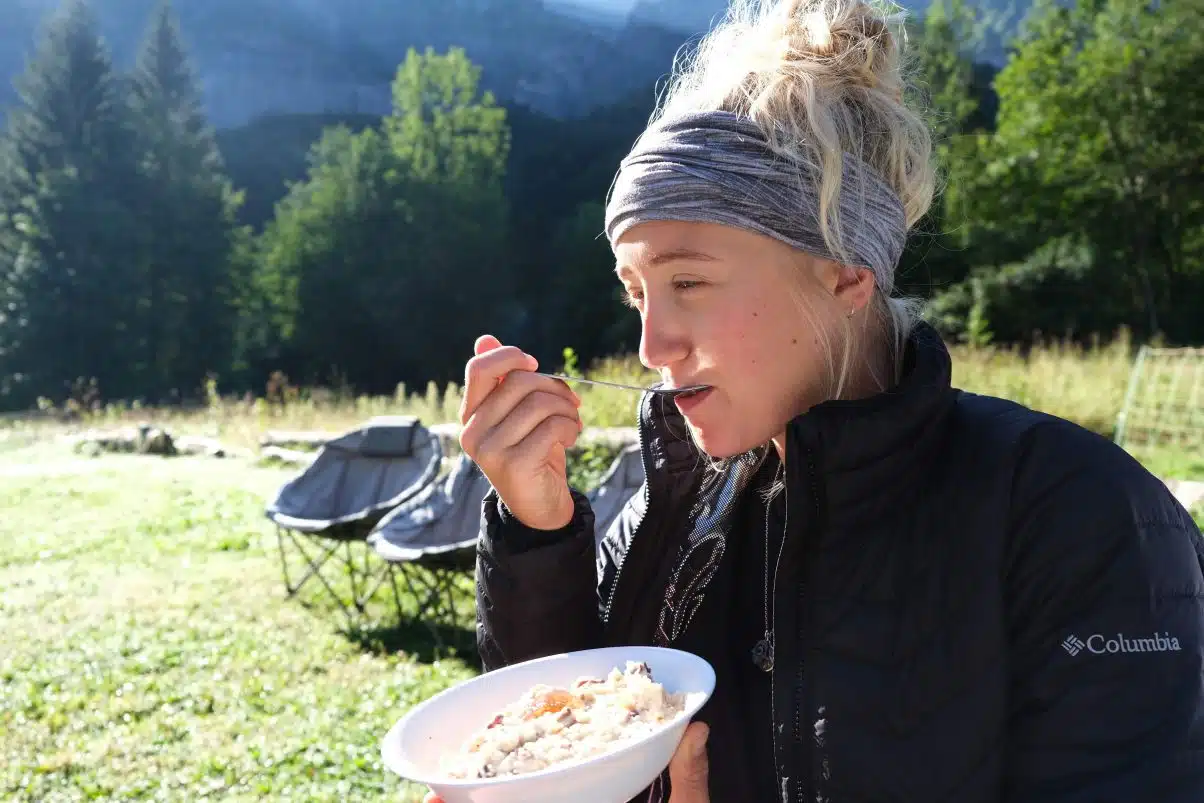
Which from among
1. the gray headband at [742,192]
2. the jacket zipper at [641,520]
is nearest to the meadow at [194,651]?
the jacket zipper at [641,520]

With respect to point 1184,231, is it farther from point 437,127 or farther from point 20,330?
point 20,330

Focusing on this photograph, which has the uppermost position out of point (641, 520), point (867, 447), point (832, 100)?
point (832, 100)

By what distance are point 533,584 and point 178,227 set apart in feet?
120

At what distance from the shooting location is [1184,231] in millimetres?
21266

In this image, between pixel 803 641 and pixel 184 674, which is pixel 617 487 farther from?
pixel 803 641

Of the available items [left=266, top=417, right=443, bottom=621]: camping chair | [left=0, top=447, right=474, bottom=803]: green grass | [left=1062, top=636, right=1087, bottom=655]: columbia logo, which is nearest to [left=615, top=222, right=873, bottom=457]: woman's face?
[left=1062, top=636, right=1087, bottom=655]: columbia logo

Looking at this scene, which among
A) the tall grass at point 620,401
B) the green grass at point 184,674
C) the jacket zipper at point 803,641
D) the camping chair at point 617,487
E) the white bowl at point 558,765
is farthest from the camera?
the tall grass at point 620,401

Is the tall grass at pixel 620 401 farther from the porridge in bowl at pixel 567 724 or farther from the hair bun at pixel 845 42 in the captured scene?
the porridge in bowl at pixel 567 724

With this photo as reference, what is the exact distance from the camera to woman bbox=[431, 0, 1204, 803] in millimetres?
962

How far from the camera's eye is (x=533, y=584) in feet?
4.36

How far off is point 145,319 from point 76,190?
456cm

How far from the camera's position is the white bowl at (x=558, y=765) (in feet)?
2.91

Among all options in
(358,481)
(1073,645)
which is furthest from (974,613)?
(358,481)

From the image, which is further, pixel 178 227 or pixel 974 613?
pixel 178 227
